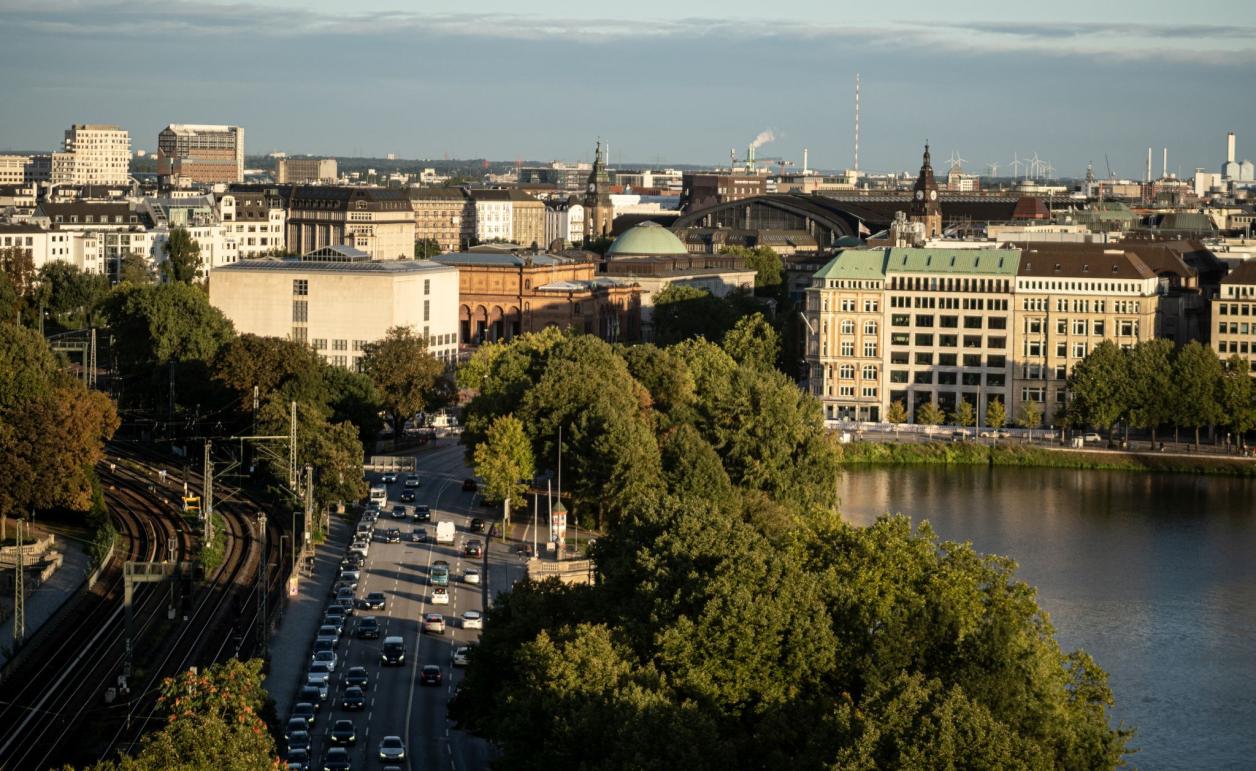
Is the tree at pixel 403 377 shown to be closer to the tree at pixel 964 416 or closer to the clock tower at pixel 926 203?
the tree at pixel 964 416

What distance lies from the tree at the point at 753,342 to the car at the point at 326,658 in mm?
31960

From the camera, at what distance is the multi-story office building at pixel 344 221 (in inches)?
3880

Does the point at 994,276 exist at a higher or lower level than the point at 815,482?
higher

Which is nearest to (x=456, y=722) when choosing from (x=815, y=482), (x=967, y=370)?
(x=815, y=482)

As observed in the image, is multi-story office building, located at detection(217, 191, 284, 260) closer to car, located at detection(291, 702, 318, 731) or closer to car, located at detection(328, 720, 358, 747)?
car, located at detection(291, 702, 318, 731)

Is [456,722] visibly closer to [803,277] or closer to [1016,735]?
[1016,735]

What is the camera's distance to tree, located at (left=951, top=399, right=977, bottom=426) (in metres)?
56.6

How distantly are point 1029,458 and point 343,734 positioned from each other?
1244 inches

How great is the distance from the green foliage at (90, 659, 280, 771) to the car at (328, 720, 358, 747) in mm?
2976

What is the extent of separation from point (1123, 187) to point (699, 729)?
14298cm

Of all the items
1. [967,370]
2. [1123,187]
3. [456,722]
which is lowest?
[456,722]

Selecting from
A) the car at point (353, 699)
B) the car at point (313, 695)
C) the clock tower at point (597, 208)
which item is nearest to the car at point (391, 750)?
the car at point (353, 699)

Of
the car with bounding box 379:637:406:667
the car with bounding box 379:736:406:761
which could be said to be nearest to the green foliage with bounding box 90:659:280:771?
the car with bounding box 379:736:406:761

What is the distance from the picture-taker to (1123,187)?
6216 inches
